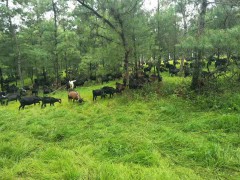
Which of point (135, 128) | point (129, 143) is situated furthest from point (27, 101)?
point (129, 143)

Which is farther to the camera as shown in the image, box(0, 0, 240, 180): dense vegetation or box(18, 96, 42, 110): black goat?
box(18, 96, 42, 110): black goat

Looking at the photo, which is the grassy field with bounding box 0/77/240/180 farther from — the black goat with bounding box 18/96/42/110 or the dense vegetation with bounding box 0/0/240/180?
the black goat with bounding box 18/96/42/110

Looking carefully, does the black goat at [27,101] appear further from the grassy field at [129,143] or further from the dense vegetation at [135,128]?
the grassy field at [129,143]

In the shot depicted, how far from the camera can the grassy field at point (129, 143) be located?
5.15 metres

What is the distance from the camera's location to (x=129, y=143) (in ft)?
21.9

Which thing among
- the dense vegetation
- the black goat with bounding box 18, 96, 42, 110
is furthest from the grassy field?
→ the black goat with bounding box 18, 96, 42, 110

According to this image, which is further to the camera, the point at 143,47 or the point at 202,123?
the point at 143,47

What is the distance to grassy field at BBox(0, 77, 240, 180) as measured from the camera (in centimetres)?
515

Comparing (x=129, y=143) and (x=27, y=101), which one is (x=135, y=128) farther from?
(x=27, y=101)

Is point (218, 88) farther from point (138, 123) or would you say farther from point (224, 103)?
point (138, 123)

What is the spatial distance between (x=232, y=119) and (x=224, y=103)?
2.18m

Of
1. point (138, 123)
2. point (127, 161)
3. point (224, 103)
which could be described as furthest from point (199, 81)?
point (127, 161)

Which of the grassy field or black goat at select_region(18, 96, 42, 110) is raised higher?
black goat at select_region(18, 96, 42, 110)

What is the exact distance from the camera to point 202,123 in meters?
8.16
